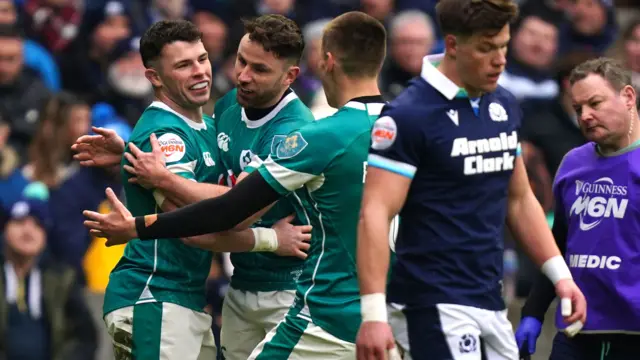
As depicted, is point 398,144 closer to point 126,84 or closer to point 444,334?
point 444,334

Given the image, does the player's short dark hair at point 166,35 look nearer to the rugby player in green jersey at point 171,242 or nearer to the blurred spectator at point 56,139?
the rugby player in green jersey at point 171,242

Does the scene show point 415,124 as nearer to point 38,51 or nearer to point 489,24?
point 489,24

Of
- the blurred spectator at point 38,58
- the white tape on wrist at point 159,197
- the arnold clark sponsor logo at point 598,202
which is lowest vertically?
the arnold clark sponsor logo at point 598,202

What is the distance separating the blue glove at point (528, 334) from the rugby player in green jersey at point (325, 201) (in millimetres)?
995

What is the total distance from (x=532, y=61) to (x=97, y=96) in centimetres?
405

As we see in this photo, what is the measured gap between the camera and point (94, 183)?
11.4 meters

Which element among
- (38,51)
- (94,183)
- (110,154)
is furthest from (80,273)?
(110,154)

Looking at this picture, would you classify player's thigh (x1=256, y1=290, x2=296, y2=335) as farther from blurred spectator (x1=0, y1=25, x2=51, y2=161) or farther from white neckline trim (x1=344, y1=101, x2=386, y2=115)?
blurred spectator (x1=0, y1=25, x2=51, y2=161)

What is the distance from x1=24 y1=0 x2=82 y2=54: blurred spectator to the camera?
43.6 feet

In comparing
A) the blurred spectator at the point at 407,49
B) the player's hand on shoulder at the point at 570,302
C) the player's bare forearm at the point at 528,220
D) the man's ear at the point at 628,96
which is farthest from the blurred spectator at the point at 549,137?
the player's hand on shoulder at the point at 570,302

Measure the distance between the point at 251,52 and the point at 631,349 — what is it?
7.78ft

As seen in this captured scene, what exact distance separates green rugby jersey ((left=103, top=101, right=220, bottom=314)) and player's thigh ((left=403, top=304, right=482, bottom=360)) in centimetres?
160

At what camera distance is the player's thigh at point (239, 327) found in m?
7.04

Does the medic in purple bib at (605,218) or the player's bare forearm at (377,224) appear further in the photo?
the medic in purple bib at (605,218)
